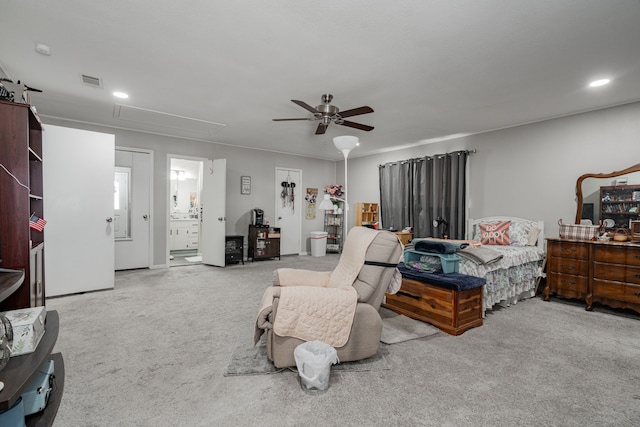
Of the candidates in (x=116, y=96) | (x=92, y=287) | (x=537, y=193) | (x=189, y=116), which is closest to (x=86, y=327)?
(x=92, y=287)

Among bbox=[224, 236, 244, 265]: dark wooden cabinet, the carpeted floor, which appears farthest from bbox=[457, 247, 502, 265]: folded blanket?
bbox=[224, 236, 244, 265]: dark wooden cabinet

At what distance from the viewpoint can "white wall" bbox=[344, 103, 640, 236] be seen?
3.68 metres

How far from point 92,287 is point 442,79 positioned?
4961mm

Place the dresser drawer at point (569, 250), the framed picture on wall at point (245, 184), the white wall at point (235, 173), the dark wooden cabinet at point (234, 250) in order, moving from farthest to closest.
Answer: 1. the framed picture on wall at point (245, 184)
2. the dark wooden cabinet at point (234, 250)
3. the white wall at point (235, 173)
4. the dresser drawer at point (569, 250)

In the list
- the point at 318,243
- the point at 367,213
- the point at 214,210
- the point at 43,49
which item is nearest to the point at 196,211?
the point at 214,210

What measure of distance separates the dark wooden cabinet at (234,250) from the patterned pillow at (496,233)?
4.39 m

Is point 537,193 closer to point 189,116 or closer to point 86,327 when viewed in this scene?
point 189,116

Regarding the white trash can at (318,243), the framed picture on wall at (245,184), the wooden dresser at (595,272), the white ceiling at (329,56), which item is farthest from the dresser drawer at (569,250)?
the framed picture on wall at (245,184)

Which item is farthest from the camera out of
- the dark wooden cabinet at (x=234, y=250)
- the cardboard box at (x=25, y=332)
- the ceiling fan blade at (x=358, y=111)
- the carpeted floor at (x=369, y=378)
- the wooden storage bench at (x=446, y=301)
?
the dark wooden cabinet at (x=234, y=250)

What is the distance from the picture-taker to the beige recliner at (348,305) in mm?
2008

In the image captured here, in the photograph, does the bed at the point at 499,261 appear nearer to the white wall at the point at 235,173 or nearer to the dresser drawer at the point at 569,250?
the dresser drawer at the point at 569,250

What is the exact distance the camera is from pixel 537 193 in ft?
14.3

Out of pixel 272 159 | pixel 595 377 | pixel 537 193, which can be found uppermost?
pixel 272 159

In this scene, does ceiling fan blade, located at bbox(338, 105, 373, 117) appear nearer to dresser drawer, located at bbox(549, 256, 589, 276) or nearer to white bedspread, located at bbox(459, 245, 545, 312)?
white bedspread, located at bbox(459, 245, 545, 312)
